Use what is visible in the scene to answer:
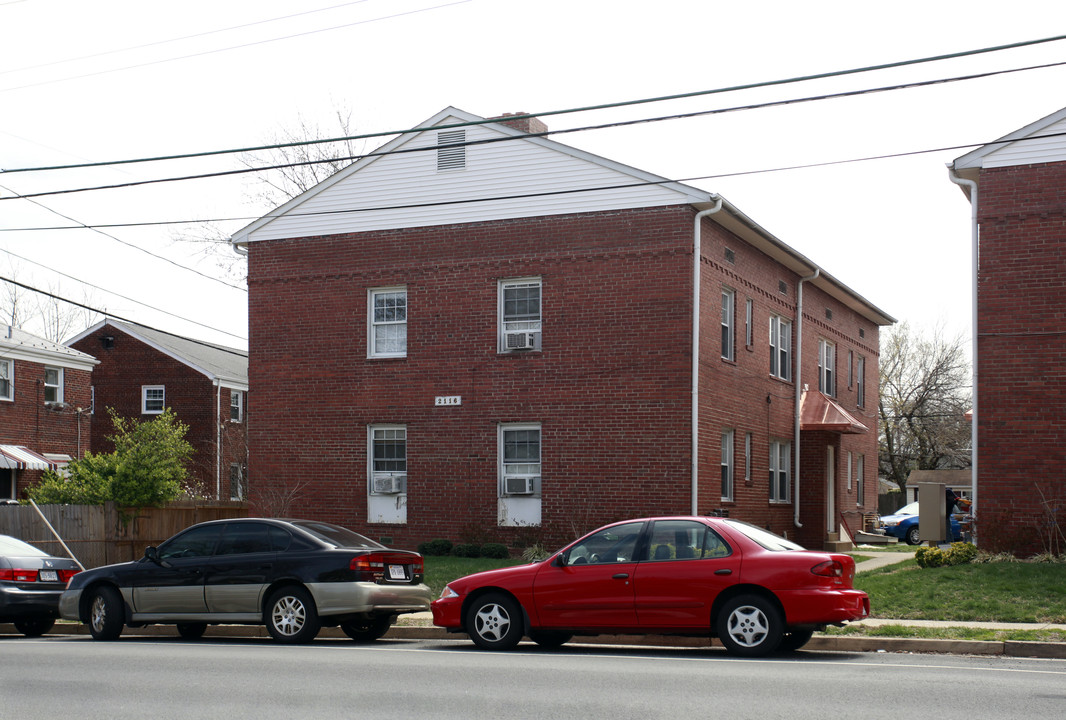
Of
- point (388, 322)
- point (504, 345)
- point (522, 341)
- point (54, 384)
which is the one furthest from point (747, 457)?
point (54, 384)

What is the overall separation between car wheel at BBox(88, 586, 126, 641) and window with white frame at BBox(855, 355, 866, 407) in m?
25.7

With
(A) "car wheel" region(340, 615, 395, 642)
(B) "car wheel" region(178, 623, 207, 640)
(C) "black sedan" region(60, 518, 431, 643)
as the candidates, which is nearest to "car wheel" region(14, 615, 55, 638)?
(C) "black sedan" region(60, 518, 431, 643)

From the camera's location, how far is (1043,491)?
19.0 m

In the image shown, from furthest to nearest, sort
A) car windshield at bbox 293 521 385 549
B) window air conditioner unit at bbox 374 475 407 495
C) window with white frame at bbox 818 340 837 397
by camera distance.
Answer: window with white frame at bbox 818 340 837 397 < window air conditioner unit at bbox 374 475 407 495 < car windshield at bbox 293 521 385 549

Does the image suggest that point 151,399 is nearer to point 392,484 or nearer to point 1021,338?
point 392,484

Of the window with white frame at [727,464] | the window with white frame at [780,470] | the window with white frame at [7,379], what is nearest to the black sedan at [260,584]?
the window with white frame at [727,464]

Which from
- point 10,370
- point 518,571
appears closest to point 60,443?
point 10,370

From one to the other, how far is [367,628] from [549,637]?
2717 mm

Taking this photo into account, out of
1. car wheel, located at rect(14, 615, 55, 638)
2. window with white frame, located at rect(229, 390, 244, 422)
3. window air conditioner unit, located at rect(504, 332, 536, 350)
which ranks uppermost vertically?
window air conditioner unit, located at rect(504, 332, 536, 350)

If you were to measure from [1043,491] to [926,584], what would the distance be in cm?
394

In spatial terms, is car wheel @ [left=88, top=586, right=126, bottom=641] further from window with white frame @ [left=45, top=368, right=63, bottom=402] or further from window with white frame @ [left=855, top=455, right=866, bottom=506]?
window with white frame @ [left=45, top=368, right=63, bottom=402]

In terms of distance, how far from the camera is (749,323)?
25766 millimetres

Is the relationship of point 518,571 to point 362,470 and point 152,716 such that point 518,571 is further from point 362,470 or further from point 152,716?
point 362,470

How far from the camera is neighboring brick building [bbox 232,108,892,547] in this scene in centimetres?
2216
